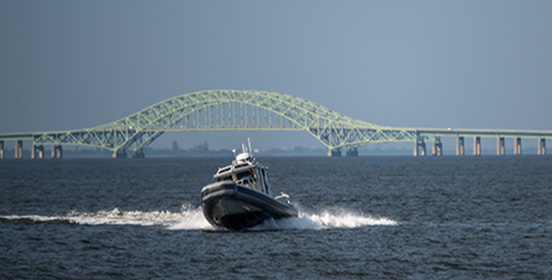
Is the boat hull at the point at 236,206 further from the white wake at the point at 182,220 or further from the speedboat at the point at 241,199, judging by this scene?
the white wake at the point at 182,220

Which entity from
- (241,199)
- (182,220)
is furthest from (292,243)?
(182,220)

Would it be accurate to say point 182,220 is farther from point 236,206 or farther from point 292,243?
point 292,243

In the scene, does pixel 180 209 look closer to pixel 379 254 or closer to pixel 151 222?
pixel 151 222

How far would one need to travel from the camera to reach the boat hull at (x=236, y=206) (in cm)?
3020

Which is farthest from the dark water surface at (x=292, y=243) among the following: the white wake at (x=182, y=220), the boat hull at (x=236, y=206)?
the boat hull at (x=236, y=206)

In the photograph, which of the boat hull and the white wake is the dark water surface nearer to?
the white wake

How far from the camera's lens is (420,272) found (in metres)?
24.3

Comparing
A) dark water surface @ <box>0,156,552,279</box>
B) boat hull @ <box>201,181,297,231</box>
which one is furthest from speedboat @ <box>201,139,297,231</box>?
dark water surface @ <box>0,156,552,279</box>

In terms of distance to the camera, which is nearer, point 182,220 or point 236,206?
point 236,206

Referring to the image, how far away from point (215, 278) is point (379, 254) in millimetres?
6466

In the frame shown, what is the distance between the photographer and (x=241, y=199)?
99.9 feet

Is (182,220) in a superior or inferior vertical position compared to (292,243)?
superior

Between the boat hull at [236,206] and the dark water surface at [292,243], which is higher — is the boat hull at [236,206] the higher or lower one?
the higher one

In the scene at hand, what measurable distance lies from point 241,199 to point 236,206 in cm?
49
